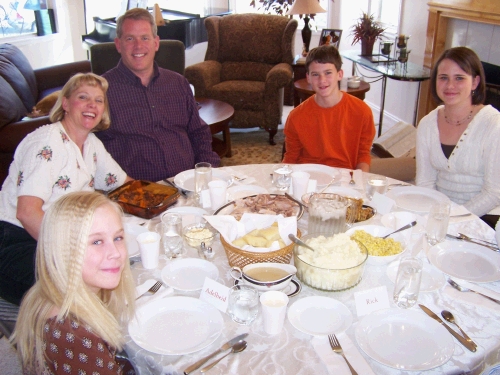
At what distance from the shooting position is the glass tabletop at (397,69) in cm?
385

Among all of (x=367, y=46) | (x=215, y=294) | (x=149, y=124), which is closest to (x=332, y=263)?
(x=215, y=294)

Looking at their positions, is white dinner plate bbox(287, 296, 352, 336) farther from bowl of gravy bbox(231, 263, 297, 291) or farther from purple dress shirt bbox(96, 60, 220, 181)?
purple dress shirt bbox(96, 60, 220, 181)

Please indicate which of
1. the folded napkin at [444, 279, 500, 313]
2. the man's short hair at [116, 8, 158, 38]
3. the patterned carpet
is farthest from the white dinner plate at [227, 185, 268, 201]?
the patterned carpet

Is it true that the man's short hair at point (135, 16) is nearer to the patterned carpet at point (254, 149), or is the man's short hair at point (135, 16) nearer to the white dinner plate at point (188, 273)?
the white dinner plate at point (188, 273)

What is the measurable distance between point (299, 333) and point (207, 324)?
227mm

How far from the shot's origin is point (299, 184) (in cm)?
176

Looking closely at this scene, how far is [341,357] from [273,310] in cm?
18

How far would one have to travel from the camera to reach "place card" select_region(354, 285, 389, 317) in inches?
46.5

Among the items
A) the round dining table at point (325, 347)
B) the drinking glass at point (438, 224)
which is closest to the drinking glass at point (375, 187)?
the drinking glass at point (438, 224)

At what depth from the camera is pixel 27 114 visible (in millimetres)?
3781

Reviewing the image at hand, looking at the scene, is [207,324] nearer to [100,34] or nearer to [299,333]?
[299,333]

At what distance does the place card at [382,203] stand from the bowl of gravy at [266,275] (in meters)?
0.59

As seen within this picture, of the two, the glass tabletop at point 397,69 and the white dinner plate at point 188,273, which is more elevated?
the glass tabletop at point 397,69

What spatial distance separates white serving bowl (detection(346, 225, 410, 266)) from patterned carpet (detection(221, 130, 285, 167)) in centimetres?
255
